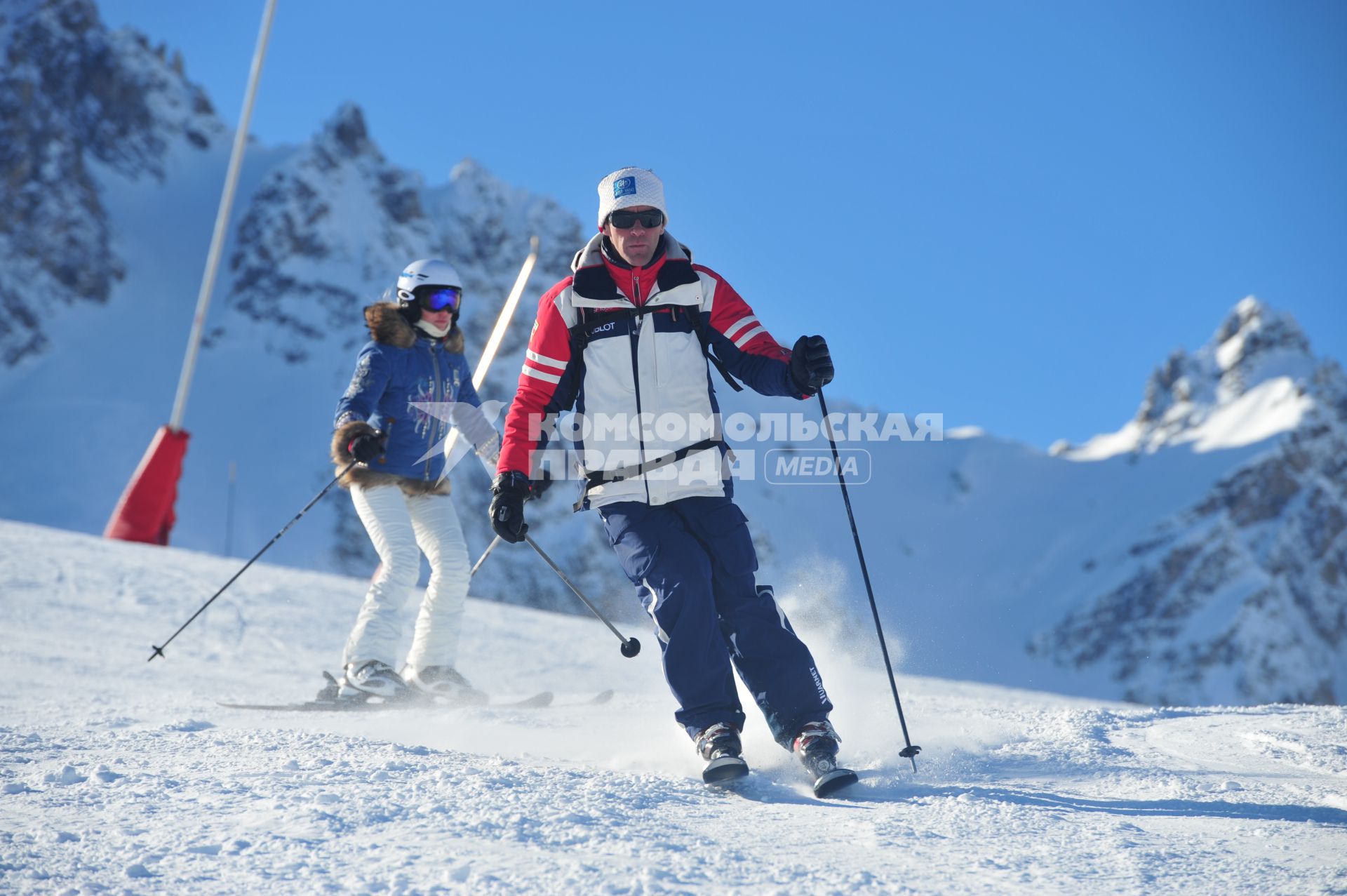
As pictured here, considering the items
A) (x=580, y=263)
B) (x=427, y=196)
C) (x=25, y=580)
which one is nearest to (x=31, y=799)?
(x=580, y=263)

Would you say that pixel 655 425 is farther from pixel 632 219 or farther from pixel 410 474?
pixel 410 474

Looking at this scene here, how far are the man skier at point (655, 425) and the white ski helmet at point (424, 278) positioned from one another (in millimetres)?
1968

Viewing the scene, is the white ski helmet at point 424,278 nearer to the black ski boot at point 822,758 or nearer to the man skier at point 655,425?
the man skier at point 655,425

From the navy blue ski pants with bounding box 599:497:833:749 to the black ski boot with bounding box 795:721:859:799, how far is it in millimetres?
55

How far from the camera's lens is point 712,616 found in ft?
11.1

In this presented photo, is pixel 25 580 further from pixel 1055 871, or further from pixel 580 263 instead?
pixel 1055 871

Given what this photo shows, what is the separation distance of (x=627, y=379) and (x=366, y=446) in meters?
1.96

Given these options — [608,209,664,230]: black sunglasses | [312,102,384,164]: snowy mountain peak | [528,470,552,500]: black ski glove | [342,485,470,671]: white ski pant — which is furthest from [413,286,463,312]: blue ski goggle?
[312,102,384,164]: snowy mountain peak

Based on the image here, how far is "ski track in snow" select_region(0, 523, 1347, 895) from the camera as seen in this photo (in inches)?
86.0

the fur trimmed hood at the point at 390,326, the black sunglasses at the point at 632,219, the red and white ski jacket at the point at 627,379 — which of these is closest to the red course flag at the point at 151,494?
the fur trimmed hood at the point at 390,326

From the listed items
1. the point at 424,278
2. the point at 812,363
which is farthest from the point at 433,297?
the point at 812,363

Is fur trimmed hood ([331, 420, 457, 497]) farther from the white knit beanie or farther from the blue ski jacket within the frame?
the white knit beanie

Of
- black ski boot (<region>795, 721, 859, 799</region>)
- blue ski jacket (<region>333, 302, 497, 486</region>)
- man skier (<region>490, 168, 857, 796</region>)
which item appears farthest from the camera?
blue ski jacket (<region>333, 302, 497, 486</region>)

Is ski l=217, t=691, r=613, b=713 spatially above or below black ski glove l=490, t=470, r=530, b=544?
below
